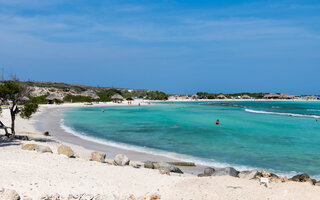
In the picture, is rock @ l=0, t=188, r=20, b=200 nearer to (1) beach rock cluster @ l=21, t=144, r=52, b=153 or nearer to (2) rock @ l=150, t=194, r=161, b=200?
(2) rock @ l=150, t=194, r=161, b=200

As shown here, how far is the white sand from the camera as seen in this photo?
693cm

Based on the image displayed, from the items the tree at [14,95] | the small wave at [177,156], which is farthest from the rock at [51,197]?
the tree at [14,95]

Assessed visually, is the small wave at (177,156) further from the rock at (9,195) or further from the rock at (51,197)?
the rock at (9,195)

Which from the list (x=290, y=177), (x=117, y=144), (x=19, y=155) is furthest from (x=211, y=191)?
(x=117, y=144)

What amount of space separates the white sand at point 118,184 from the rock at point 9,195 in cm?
37

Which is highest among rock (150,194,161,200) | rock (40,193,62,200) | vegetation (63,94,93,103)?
vegetation (63,94,93,103)

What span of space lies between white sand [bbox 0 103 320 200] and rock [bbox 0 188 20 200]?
0.37 metres

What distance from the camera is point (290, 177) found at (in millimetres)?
10453

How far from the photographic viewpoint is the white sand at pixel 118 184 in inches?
273

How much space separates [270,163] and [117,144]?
28.2 ft

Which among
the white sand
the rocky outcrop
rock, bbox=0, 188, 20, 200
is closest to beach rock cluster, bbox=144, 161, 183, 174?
the rocky outcrop

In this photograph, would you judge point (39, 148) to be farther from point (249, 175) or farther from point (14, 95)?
point (249, 175)

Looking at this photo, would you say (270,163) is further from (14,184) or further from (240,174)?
(14,184)

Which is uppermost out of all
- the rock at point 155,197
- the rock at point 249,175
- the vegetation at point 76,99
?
the vegetation at point 76,99
